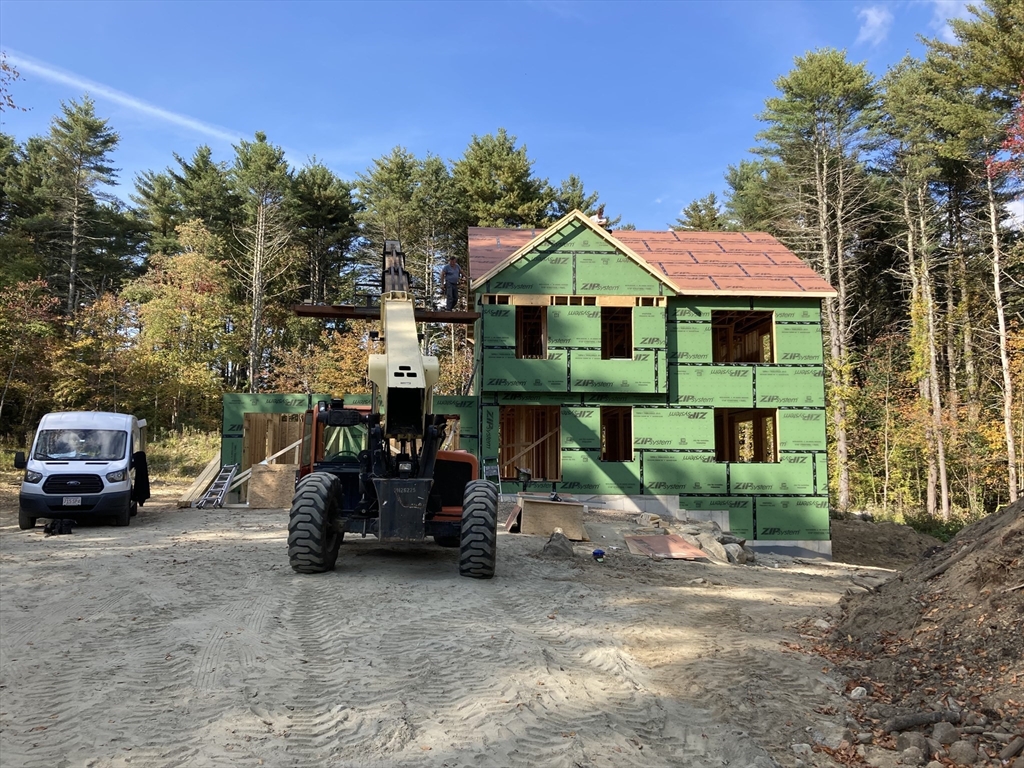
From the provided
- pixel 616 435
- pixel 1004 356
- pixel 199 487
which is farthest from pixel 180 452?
pixel 1004 356

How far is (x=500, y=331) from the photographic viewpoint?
60.2ft

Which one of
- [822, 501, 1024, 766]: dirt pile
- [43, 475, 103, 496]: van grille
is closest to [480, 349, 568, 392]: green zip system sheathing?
[43, 475, 103, 496]: van grille

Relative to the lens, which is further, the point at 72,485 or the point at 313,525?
the point at 72,485

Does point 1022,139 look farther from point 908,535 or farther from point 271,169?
point 271,169

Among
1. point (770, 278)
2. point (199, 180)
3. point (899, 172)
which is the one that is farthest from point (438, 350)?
point (899, 172)

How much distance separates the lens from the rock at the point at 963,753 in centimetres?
401

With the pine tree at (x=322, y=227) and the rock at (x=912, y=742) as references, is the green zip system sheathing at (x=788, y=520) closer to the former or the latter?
the rock at (x=912, y=742)

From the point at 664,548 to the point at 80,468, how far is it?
11.1 meters

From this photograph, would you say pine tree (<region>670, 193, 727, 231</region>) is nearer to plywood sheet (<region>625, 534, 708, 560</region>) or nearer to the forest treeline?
the forest treeline

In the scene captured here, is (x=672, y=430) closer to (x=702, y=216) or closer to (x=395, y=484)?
(x=395, y=484)

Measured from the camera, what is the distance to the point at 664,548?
12344 millimetres

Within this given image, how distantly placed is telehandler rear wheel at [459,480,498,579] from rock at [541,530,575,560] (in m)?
2.56

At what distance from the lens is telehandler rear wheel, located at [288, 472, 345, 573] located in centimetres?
824

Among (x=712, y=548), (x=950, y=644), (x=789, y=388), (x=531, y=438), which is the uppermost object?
(x=789, y=388)
